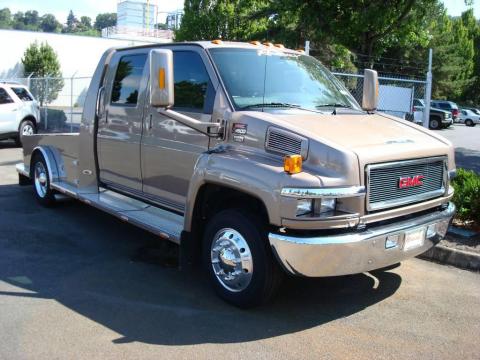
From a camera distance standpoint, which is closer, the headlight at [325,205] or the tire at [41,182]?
the headlight at [325,205]

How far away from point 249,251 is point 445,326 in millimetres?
1702

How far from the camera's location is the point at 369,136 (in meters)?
4.55

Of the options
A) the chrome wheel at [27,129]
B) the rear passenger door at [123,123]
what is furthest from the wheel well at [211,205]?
the chrome wheel at [27,129]

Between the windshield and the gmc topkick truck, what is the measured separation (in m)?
0.01

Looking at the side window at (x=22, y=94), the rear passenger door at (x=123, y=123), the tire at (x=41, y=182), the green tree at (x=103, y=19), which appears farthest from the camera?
the green tree at (x=103, y=19)

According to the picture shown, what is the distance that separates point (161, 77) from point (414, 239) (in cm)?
249

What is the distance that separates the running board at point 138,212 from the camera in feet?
17.3

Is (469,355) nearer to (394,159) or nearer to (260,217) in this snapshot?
(394,159)

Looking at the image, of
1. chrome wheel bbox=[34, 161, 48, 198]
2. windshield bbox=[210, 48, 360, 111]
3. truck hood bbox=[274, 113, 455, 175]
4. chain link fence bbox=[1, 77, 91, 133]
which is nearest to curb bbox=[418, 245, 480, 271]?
truck hood bbox=[274, 113, 455, 175]

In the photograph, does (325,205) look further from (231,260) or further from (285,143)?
(231,260)

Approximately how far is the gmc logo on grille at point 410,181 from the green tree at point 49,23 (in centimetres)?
16434

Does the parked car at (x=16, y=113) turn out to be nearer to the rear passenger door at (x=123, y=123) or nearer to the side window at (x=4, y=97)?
the side window at (x=4, y=97)

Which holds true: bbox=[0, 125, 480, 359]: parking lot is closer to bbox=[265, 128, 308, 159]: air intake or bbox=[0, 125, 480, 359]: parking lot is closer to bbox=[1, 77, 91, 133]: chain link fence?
bbox=[265, 128, 308, 159]: air intake

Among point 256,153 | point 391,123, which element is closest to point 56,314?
point 256,153
